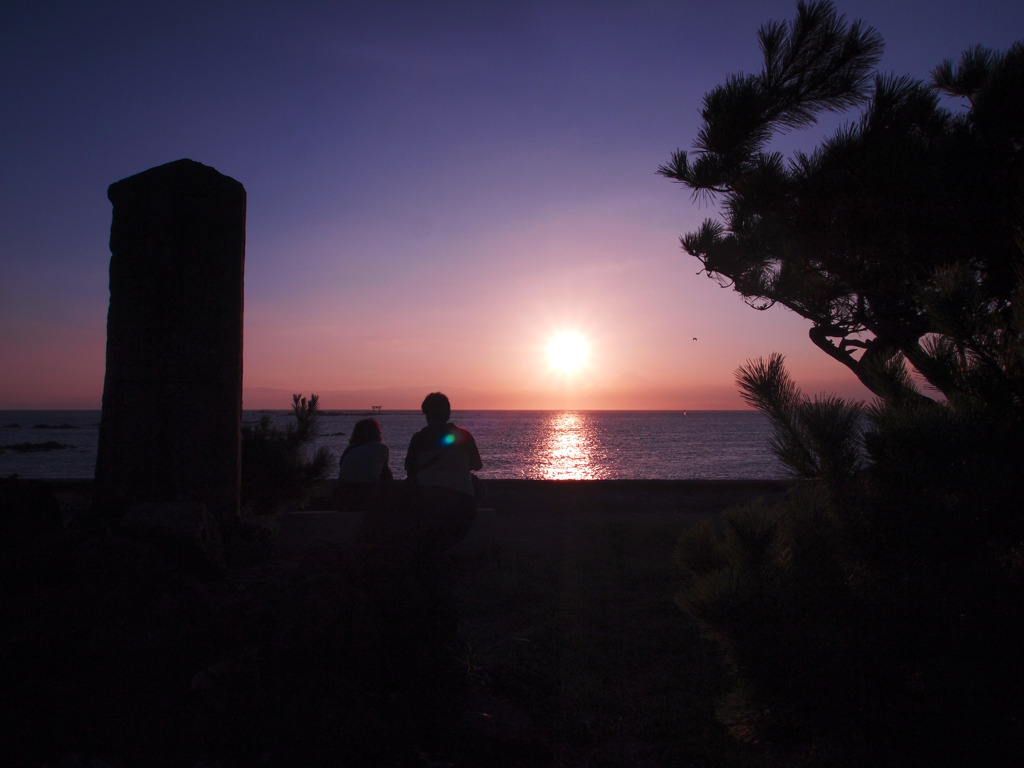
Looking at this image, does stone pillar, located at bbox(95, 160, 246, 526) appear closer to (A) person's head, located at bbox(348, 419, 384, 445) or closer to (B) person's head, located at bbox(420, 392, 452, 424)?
(B) person's head, located at bbox(420, 392, 452, 424)

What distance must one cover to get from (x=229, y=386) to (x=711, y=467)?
3077 cm

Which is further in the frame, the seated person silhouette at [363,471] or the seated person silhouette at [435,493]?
the seated person silhouette at [363,471]

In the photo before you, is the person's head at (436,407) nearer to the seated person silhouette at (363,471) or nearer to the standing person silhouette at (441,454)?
the standing person silhouette at (441,454)

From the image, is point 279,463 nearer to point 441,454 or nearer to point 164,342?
point 441,454

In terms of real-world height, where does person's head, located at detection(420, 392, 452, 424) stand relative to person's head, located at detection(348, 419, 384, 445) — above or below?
above

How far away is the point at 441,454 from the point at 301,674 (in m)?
2.71

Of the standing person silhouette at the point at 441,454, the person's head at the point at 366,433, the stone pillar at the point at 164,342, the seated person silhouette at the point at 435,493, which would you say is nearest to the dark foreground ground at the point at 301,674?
the seated person silhouette at the point at 435,493

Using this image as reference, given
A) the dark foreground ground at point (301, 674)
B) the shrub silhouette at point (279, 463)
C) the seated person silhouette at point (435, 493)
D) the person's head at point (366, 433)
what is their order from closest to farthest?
the dark foreground ground at point (301, 674), the seated person silhouette at point (435, 493), the shrub silhouette at point (279, 463), the person's head at point (366, 433)

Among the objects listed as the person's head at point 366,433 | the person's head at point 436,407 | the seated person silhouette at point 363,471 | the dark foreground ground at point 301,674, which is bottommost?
the dark foreground ground at point 301,674

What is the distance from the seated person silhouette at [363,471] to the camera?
547cm

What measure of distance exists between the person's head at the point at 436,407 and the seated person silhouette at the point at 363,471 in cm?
71

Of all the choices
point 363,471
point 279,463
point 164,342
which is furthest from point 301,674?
point 363,471

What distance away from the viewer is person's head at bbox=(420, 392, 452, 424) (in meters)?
5.01

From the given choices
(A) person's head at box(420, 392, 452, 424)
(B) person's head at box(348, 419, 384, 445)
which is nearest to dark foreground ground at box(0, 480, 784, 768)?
(A) person's head at box(420, 392, 452, 424)
